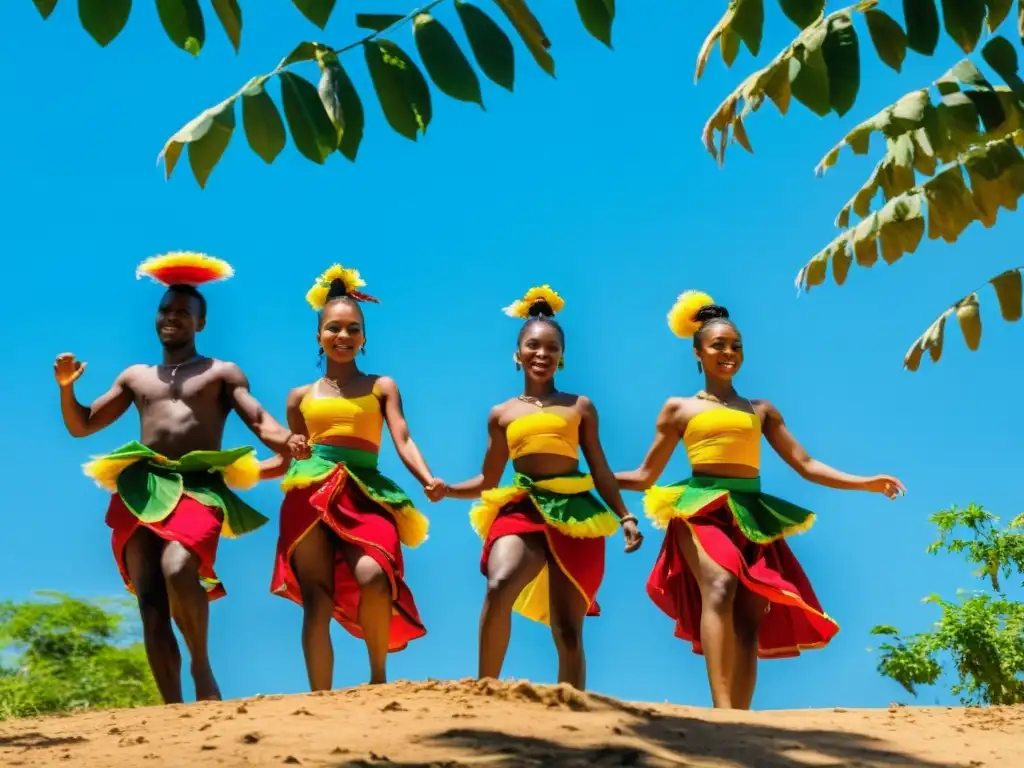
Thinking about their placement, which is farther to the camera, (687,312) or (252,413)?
(687,312)

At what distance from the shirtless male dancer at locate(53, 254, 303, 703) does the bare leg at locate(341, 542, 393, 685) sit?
0.66 m

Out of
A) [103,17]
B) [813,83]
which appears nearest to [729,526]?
[813,83]

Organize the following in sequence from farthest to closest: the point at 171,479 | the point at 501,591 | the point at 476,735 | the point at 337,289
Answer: the point at 337,289 < the point at 171,479 < the point at 501,591 < the point at 476,735

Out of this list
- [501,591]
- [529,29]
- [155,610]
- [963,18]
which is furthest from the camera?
[155,610]

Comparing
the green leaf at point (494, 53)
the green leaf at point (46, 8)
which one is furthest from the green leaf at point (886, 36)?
the green leaf at point (46, 8)

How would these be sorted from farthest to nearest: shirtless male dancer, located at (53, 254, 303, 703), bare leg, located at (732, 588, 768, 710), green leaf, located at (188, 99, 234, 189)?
bare leg, located at (732, 588, 768, 710) → shirtless male dancer, located at (53, 254, 303, 703) → green leaf, located at (188, 99, 234, 189)

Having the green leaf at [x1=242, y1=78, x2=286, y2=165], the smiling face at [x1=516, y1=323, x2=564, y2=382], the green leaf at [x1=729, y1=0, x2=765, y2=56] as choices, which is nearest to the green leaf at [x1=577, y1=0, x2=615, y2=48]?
the green leaf at [x1=729, y1=0, x2=765, y2=56]

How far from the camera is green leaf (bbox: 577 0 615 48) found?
9.51 feet

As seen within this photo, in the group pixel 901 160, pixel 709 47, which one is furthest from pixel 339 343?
pixel 901 160

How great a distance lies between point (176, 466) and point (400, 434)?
110 centimetres

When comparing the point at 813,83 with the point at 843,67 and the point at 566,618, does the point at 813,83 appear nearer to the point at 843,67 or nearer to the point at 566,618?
the point at 843,67

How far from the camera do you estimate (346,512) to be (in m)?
6.48

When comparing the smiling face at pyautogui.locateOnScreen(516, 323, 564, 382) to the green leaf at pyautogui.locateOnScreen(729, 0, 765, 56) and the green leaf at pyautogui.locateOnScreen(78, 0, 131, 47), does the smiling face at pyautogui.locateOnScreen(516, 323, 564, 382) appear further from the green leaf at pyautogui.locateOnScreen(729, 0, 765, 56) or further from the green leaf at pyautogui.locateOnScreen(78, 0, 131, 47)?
the green leaf at pyautogui.locateOnScreen(78, 0, 131, 47)

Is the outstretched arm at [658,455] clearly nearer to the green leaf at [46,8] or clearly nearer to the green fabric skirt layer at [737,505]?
the green fabric skirt layer at [737,505]
